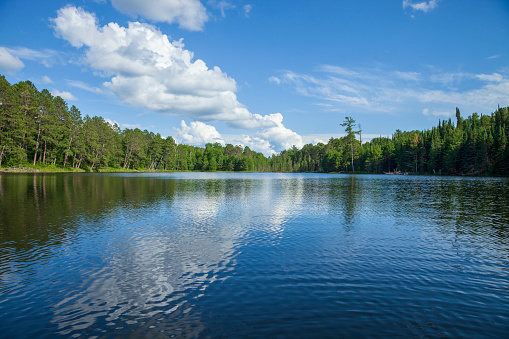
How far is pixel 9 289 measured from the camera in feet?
35.3

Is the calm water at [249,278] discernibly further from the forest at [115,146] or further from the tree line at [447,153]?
the tree line at [447,153]

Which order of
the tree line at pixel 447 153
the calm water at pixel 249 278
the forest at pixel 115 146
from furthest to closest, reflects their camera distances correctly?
1. the tree line at pixel 447 153
2. the forest at pixel 115 146
3. the calm water at pixel 249 278

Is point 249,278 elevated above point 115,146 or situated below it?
below

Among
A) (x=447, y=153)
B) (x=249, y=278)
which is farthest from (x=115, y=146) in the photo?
(x=447, y=153)

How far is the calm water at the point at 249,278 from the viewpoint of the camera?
8633 mm

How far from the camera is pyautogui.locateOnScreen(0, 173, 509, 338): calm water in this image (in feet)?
28.3

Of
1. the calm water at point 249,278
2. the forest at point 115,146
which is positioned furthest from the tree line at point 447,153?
the calm water at point 249,278

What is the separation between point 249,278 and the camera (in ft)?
39.9

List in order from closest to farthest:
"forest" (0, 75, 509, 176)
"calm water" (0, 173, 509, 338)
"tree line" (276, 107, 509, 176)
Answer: "calm water" (0, 173, 509, 338), "forest" (0, 75, 509, 176), "tree line" (276, 107, 509, 176)

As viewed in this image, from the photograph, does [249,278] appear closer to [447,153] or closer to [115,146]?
[115,146]

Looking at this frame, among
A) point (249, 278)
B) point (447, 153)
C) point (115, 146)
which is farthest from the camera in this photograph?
point (115, 146)

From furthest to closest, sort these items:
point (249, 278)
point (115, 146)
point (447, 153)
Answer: point (115, 146) → point (447, 153) → point (249, 278)

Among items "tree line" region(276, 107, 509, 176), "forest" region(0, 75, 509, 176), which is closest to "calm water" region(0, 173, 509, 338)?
"forest" region(0, 75, 509, 176)

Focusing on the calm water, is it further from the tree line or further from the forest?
the tree line
